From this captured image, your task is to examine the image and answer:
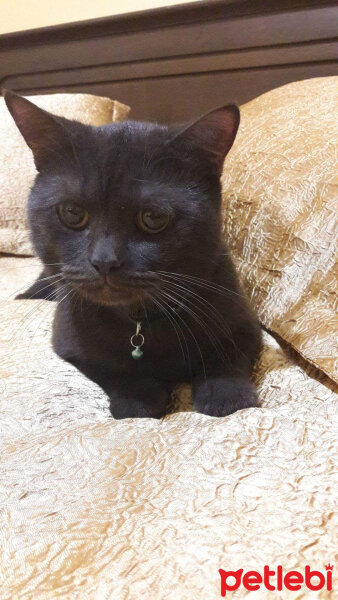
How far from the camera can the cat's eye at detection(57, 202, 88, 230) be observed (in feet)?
2.61

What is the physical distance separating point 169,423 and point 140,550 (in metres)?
0.28

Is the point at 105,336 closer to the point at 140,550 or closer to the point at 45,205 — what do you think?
the point at 45,205

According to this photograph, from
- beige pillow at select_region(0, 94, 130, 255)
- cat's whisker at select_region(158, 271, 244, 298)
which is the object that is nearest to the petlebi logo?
cat's whisker at select_region(158, 271, 244, 298)

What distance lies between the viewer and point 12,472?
571 millimetres

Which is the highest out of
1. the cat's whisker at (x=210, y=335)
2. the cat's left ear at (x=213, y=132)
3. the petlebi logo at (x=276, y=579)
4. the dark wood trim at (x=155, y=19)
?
the dark wood trim at (x=155, y=19)

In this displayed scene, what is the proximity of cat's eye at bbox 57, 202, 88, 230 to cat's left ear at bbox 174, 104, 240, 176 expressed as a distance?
0.64 ft

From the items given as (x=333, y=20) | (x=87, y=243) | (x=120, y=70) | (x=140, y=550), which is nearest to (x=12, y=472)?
(x=140, y=550)

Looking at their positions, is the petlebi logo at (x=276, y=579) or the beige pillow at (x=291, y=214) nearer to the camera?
the petlebi logo at (x=276, y=579)

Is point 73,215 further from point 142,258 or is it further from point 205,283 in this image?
point 205,283

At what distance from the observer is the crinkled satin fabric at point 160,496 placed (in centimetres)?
42

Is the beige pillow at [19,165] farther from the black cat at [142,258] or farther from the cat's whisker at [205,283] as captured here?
the cat's whisker at [205,283]

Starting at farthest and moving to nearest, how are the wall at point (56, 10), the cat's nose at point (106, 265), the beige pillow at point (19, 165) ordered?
the wall at point (56, 10) → the beige pillow at point (19, 165) → the cat's nose at point (106, 265)

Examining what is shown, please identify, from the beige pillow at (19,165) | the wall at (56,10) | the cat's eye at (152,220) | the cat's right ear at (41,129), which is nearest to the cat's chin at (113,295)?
the cat's eye at (152,220)

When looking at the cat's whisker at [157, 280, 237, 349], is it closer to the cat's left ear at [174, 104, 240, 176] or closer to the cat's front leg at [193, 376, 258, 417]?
the cat's front leg at [193, 376, 258, 417]
